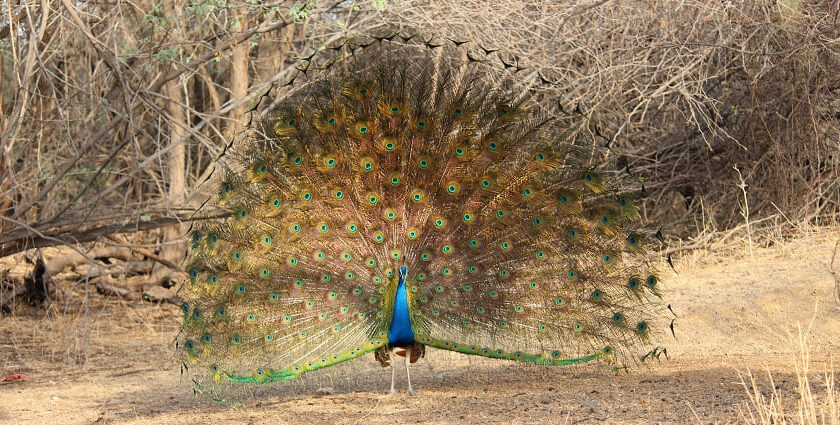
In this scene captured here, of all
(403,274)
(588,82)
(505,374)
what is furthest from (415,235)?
(588,82)

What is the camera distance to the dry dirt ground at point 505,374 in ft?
22.5

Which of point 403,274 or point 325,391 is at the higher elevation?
point 403,274

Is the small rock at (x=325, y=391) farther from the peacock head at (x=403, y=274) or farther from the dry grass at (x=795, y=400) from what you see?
the dry grass at (x=795, y=400)

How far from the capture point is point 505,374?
857 cm

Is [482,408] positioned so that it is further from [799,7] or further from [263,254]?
[799,7]

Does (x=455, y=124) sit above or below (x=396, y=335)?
above

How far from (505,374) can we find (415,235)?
1994 mm

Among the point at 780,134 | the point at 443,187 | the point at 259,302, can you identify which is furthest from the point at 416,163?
the point at 780,134

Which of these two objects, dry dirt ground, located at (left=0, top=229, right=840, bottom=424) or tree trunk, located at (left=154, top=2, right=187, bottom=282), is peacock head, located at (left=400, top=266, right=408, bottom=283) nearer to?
dry dirt ground, located at (left=0, top=229, right=840, bottom=424)

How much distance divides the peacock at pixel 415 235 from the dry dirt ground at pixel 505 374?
1.62 feet

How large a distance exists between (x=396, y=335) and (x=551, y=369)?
201 centimetres

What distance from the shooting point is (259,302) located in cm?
723

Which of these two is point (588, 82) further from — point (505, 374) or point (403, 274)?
point (403, 274)

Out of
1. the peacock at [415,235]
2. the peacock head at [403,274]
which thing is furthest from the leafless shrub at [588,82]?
the peacock head at [403,274]
